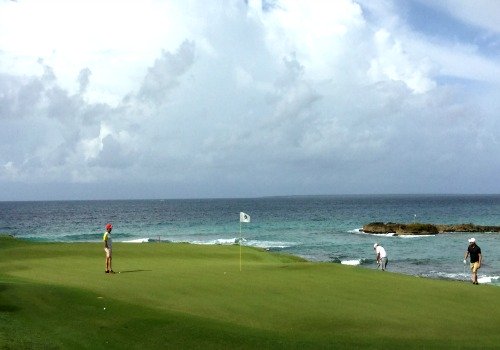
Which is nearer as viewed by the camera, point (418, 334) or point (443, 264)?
point (418, 334)

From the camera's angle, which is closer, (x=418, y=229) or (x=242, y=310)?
(x=242, y=310)

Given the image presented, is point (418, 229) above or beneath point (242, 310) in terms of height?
beneath

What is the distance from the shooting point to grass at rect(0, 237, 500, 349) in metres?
11.5

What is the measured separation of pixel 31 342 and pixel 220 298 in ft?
23.7

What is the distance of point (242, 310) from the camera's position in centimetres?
1503

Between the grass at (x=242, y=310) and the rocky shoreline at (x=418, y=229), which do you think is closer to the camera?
the grass at (x=242, y=310)

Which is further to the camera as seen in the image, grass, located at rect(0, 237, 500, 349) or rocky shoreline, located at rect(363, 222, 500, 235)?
rocky shoreline, located at rect(363, 222, 500, 235)

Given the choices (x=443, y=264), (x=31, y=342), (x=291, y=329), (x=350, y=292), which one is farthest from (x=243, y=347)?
(x=443, y=264)

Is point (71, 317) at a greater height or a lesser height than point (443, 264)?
greater

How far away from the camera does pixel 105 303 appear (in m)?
13.9

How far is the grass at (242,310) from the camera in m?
11.5

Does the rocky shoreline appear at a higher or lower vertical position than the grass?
lower

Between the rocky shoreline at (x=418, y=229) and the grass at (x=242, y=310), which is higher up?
the grass at (x=242, y=310)

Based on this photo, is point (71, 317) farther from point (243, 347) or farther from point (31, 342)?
point (243, 347)
